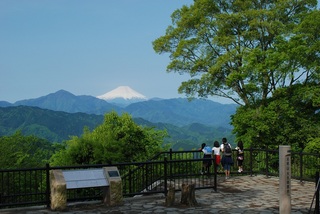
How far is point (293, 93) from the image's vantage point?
112 ft

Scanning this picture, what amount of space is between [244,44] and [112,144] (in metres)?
15.4

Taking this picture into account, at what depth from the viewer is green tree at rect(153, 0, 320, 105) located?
32.8 meters

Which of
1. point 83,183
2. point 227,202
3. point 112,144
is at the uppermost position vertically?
point 112,144

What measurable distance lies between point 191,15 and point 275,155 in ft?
Result: 49.6

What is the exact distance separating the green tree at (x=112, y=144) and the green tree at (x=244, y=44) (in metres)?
6.75

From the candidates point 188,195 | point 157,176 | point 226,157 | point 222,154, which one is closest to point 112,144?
point 157,176

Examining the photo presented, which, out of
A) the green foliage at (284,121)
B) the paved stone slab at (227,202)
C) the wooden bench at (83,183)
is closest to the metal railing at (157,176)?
the wooden bench at (83,183)

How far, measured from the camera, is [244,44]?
3750cm

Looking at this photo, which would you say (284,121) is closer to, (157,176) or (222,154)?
(222,154)

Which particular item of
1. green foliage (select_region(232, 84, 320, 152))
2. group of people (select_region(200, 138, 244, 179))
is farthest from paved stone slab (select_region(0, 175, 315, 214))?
green foliage (select_region(232, 84, 320, 152))

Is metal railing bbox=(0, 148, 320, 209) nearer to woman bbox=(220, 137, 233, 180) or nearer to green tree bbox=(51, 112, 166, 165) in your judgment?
woman bbox=(220, 137, 233, 180)

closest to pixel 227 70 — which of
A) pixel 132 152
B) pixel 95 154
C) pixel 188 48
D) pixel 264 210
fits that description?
pixel 188 48

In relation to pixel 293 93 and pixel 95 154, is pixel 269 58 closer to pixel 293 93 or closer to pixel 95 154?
pixel 293 93

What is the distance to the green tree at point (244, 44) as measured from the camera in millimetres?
32750
